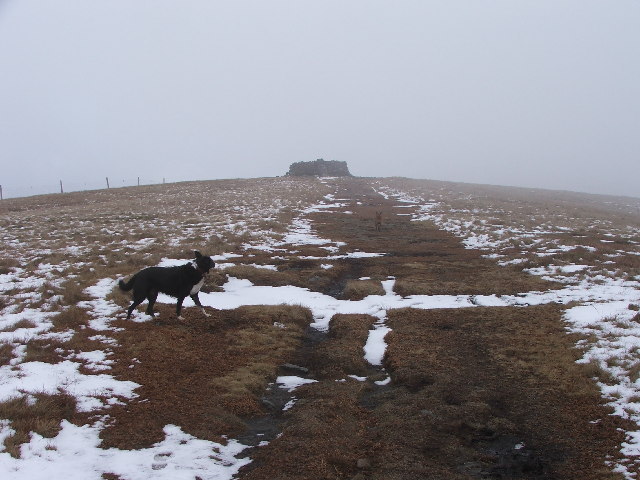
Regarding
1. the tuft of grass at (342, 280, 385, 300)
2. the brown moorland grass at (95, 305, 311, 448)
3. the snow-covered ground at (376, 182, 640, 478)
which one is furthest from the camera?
the tuft of grass at (342, 280, 385, 300)

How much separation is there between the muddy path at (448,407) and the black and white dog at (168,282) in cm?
295

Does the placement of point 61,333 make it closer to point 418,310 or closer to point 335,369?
point 335,369

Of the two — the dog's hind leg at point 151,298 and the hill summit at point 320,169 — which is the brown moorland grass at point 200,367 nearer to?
the dog's hind leg at point 151,298

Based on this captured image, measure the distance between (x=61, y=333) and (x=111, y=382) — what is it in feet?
8.30

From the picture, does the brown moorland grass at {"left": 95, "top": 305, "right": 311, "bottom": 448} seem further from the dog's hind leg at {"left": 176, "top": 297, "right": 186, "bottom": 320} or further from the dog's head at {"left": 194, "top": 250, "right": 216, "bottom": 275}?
the dog's head at {"left": 194, "top": 250, "right": 216, "bottom": 275}

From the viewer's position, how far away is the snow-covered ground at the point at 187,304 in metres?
5.08

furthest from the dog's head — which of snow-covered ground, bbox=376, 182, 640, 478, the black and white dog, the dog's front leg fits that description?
snow-covered ground, bbox=376, 182, 640, 478

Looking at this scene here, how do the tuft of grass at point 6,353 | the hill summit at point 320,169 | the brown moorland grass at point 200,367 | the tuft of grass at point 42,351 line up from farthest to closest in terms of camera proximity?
the hill summit at point 320,169
the tuft of grass at point 42,351
the tuft of grass at point 6,353
the brown moorland grass at point 200,367

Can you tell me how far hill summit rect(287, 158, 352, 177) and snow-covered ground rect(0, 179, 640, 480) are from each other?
212 ft

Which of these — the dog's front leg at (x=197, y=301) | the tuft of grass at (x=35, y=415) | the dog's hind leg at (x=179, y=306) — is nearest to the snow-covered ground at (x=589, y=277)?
the tuft of grass at (x=35, y=415)

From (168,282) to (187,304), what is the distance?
1682 millimetres

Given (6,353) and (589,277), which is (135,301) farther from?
(589,277)

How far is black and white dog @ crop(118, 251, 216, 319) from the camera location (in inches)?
379

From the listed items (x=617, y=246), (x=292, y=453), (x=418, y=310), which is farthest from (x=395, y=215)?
(x=292, y=453)
